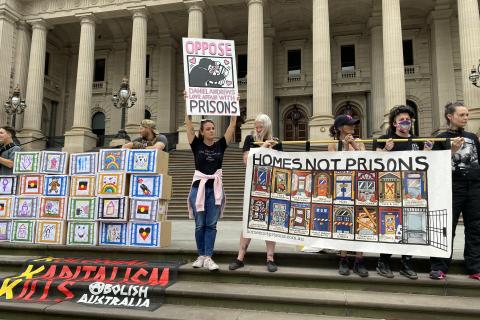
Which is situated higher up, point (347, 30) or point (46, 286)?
point (347, 30)

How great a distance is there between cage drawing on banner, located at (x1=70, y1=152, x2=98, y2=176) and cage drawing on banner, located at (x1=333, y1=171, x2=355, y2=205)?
3.81 m

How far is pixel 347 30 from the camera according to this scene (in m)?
26.5

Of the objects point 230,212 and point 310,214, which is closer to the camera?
point 310,214

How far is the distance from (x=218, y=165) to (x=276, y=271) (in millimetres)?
1538

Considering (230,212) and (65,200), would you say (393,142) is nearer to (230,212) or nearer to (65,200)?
(65,200)

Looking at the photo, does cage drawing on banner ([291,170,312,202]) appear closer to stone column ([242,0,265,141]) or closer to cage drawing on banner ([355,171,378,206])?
cage drawing on banner ([355,171,378,206])

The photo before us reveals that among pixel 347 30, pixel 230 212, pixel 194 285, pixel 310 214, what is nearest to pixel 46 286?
pixel 194 285

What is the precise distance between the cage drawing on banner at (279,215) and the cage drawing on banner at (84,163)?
3.04 metres

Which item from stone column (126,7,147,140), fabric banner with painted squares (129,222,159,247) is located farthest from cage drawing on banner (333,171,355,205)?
stone column (126,7,147,140)

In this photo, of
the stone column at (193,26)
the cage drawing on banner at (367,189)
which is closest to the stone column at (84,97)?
the stone column at (193,26)

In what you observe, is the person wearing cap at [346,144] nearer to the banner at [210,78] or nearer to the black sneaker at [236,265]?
the black sneaker at [236,265]

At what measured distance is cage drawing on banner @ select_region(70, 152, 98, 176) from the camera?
243 inches

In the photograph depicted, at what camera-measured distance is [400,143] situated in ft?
15.5

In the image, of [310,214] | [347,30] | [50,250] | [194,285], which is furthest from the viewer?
[347,30]
